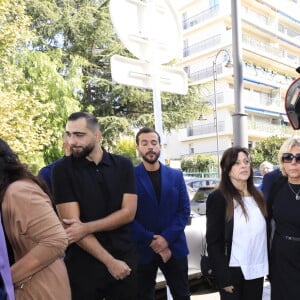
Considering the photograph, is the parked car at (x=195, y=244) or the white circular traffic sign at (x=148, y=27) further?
the parked car at (x=195, y=244)

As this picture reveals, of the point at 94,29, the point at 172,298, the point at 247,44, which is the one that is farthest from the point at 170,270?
the point at 247,44

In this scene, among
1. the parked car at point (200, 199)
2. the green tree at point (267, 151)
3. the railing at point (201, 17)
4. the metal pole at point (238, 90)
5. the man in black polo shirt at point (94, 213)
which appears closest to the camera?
the man in black polo shirt at point (94, 213)

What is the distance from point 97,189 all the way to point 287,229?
57.3 inches

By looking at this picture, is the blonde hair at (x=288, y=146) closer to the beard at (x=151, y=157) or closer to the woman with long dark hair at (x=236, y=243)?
the woman with long dark hair at (x=236, y=243)

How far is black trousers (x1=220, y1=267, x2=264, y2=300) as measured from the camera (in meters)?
3.09

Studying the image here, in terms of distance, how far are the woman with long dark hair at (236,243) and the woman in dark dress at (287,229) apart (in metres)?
0.09

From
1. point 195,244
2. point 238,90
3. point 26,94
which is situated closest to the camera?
point 238,90

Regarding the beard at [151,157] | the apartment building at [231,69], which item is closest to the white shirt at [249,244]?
the beard at [151,157]

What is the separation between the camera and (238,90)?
5141mm

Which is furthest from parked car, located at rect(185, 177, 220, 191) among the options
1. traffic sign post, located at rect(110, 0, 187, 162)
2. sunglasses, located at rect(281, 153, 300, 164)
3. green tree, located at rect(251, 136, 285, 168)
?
green tree, located at rect(251, 136, 285, 168)

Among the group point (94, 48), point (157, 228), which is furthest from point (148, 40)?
point (94, 48)

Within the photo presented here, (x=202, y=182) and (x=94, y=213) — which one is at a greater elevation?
(x=94, y=213)

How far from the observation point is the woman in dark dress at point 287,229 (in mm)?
3113

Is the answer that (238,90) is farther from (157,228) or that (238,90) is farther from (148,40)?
(157,228)
